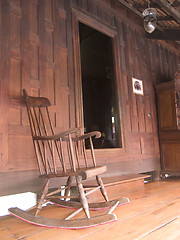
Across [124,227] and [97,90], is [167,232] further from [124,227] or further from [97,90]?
[97,90]

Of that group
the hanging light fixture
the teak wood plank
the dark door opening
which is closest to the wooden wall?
the dark door opening

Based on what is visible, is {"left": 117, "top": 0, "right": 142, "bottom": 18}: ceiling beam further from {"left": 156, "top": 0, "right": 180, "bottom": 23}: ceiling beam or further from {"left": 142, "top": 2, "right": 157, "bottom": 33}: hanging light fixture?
{"left": 142, "top": 2, "right": 157, "bottom": 33}: hanging light fixture

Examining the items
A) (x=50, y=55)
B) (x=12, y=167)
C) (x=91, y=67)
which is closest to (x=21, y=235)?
(x=12, y=167)

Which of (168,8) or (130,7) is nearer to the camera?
(168,8)

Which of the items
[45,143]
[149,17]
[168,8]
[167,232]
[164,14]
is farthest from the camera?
[164,14]

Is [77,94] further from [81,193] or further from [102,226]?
[102,226]

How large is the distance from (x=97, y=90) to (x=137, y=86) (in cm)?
178

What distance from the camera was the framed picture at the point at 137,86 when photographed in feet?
12.0

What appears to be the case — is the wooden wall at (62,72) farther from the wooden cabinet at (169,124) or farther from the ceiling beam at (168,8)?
the ceiling beam at (168,8)

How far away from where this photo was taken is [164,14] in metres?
3.98

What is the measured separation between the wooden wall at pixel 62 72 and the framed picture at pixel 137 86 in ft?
0.29

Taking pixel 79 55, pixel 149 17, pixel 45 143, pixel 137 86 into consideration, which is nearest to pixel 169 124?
pixel 137 86

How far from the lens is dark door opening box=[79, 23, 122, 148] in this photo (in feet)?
14.5

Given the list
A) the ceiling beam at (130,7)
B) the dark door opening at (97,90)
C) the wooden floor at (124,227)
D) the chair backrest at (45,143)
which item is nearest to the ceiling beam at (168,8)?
the ceiling beam at (130,7)
